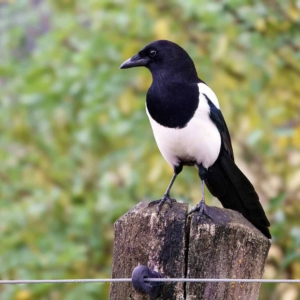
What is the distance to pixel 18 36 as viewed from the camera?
4.85 metres

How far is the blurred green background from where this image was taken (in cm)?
372

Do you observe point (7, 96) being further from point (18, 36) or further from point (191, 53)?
point (191, 53)

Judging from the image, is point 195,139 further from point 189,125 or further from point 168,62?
point 168,62

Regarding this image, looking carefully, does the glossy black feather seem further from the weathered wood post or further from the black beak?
the weathered wood post

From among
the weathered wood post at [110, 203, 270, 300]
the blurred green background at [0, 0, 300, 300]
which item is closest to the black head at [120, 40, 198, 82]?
the blurred green background at [0, 0, 300, 300]

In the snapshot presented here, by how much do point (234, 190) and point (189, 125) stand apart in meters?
0.30

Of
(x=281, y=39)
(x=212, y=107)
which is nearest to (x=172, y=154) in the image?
(x=212, y=107)

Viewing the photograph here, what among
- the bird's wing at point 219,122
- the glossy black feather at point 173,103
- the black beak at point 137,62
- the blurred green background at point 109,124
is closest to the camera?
the glossy black feather at point 173,103

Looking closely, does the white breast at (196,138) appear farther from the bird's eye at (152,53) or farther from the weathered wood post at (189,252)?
the weathered wood post at (189,252)

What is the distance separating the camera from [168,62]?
270 centimetres

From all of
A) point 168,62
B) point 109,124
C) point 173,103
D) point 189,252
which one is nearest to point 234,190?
point 173,103

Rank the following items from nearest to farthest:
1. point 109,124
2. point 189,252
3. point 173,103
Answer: point 189,252
point 173,103
point 109,124

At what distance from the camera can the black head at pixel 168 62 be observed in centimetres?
267

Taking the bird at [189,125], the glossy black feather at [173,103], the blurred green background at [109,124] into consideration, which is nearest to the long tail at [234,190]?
the bird at [189,125]
